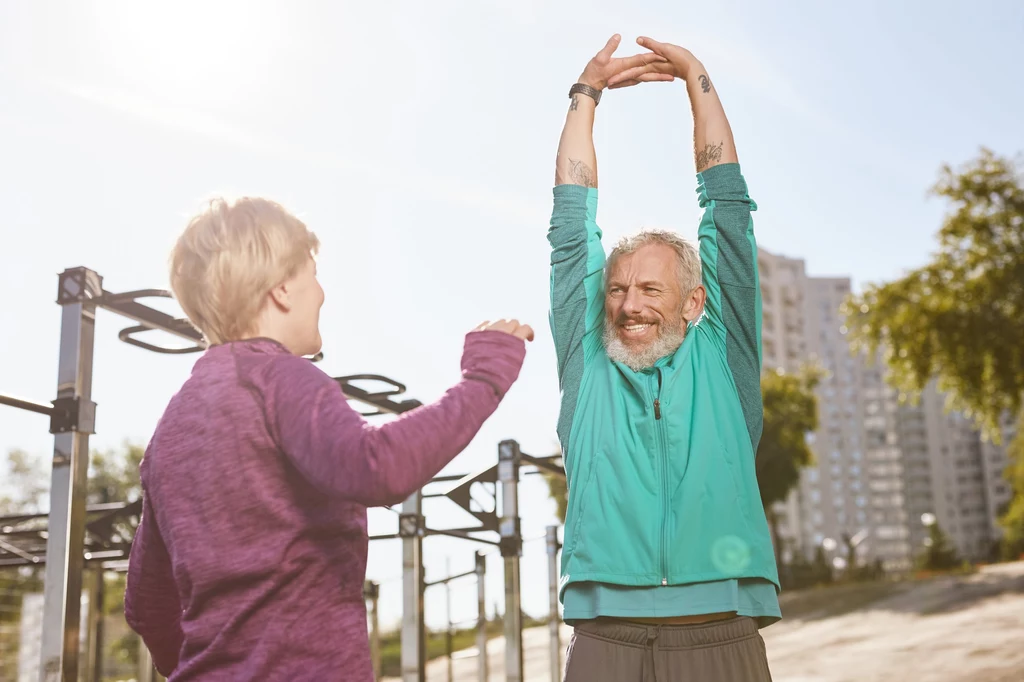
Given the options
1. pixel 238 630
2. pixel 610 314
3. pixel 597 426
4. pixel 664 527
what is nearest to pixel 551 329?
pixel 610 314

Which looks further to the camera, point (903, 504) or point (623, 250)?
point (903, 504)

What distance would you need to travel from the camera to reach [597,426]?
226 cm

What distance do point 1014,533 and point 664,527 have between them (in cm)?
6200

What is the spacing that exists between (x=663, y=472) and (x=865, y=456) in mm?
92037

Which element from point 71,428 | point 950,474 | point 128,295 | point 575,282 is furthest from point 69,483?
A: point 950,474

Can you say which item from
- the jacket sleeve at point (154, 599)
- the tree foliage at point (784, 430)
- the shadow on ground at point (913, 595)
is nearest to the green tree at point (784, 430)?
the tree foliage at point (784, 430)

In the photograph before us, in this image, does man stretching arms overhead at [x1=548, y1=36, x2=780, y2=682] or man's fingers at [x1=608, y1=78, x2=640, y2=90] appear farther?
man's fingers at [x1=608, y1=78, x2=640, y2=90]

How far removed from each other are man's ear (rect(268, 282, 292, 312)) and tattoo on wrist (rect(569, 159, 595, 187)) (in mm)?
1265

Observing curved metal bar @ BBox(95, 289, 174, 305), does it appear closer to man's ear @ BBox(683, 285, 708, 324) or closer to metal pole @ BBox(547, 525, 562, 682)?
man's ear @ BBox(683, 285, 708, 324)

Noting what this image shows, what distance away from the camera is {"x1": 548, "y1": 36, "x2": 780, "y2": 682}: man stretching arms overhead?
206cm

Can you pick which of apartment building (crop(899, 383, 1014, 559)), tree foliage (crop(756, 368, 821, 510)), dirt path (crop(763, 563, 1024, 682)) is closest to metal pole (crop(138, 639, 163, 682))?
dirt path (crop(763, 563, 1024, 682))

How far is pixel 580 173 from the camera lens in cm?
256

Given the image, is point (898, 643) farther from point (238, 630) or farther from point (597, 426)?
point (238, 630)

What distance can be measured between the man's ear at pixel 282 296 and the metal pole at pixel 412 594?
5007mm
